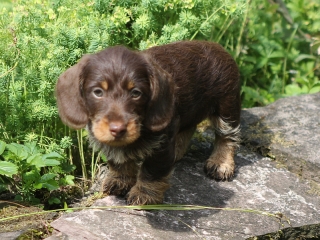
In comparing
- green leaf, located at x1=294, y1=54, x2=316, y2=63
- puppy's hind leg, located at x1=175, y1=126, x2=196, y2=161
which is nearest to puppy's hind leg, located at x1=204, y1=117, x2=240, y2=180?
puppy's hind leg, located at x1=175, y1=126, x2=196, y2=161

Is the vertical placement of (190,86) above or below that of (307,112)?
above

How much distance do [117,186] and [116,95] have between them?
1065mm

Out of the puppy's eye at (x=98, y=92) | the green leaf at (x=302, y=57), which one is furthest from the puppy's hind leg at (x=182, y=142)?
→ the green leaf at (x=302, y=57)

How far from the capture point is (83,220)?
4.37 meters

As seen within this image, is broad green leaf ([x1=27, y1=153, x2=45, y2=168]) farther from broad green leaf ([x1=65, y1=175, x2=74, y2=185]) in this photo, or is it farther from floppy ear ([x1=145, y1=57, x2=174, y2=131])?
floppy ear ([x1=145, y1=57, x2=174, y2=131])

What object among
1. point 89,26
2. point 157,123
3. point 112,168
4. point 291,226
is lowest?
point 291,226

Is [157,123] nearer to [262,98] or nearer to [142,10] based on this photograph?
[142,10]

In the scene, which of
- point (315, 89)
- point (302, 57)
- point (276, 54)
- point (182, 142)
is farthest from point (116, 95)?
point (302, 57)

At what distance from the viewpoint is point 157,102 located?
4.38 m

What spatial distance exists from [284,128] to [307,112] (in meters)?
0.45

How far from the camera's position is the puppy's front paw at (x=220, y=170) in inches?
210

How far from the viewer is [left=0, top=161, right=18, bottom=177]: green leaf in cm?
445

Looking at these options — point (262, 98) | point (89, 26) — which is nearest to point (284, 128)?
point (262, 98)

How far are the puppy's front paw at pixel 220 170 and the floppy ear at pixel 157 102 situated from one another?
1.11m
